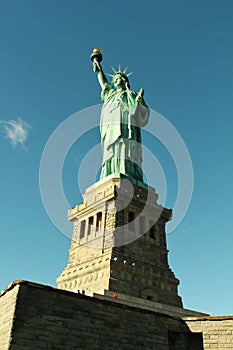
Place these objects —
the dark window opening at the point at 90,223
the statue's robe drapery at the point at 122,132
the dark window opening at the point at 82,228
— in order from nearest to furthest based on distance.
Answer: the dark window opening at the point at 90,223, the dark window opening at the point at 82,228, the statue's robe drapery at the point at 122,132

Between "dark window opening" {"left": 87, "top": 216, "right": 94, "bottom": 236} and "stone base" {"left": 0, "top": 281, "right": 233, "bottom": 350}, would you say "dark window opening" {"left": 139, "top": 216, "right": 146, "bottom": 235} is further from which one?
"stone base" {"left": 0, "top": 281, "right": 233, "bottom": 350}

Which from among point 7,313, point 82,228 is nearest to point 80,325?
point 7,313

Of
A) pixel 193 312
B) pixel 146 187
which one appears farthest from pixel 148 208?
pixel 193 312

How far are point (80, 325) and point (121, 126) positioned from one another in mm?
22588

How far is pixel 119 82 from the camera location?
126 feet

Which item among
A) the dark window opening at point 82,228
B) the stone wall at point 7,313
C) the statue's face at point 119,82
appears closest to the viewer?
the stone wall at point 7,313

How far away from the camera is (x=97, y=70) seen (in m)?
39.8

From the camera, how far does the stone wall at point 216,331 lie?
16.7 metres

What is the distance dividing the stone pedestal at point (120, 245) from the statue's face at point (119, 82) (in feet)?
39.2

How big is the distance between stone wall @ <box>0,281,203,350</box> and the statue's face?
26358 mm

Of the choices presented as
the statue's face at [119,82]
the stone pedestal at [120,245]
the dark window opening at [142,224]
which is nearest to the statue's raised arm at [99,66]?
the statue's face at [119,82]

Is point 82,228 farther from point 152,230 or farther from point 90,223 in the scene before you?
point 152,230

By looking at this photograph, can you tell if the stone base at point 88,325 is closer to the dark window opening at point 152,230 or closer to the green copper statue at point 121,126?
the dark window opening at point 152,230

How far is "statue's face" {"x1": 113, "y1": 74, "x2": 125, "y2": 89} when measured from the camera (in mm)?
38344
